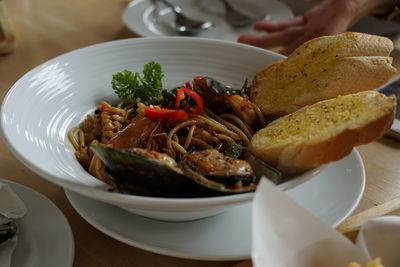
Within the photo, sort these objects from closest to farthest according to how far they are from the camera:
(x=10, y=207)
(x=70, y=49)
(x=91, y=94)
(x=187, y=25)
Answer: (x=10, y=207), (x=91, y=94), (x=70, y=49), (x=187, y=25)

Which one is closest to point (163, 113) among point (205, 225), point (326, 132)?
point (205, 225)

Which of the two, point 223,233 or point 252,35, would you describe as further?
point 252,35

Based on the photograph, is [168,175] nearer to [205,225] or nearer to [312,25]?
[205,225]

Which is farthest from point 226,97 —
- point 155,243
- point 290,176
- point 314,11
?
point 314,11

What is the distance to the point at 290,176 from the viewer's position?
5.32ft

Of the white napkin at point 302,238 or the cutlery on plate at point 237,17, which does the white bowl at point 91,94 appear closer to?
the white napkin at point 302,238

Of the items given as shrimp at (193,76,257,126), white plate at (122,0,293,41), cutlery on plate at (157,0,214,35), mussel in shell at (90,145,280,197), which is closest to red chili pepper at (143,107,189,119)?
shrimp at (193,76,257,126)

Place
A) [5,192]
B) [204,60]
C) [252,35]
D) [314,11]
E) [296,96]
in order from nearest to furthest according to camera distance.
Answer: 1. [5,192]
2. [296,96]
3. [204,60]
4. [252,35]
5. [314,11]

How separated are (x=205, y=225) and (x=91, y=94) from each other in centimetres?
93

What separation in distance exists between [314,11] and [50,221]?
2.43 m

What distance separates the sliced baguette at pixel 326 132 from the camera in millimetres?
1541

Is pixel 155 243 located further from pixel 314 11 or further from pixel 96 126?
pixel 314 11

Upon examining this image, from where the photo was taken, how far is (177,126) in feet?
6.75

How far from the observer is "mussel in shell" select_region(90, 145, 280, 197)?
1.42 metres
